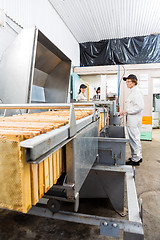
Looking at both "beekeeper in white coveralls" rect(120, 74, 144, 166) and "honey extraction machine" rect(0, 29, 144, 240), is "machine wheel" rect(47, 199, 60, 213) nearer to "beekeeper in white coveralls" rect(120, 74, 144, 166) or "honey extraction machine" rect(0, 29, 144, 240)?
"honey extraction machine" rect(0, 29, 144, 240)

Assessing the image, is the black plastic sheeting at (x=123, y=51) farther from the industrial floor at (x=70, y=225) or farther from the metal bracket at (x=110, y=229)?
the metal bracket at (x=110, y=229)

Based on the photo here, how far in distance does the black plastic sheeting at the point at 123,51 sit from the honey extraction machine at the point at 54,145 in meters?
2.75

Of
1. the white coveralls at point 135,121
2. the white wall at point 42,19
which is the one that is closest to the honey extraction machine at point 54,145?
the white coveralls at point 135,121

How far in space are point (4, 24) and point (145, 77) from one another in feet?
12.8

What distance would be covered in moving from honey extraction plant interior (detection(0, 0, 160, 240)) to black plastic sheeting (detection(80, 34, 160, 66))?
0.10ft

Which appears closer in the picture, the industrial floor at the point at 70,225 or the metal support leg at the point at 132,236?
the metal support leg at the point at 132,236

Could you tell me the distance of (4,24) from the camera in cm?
201

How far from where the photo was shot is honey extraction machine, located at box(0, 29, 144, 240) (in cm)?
53

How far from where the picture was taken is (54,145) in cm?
59

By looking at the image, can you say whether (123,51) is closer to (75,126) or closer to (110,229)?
(75,126)

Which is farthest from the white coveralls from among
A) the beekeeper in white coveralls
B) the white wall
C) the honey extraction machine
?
the white wall

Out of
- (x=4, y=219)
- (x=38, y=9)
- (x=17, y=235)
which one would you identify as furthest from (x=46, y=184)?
(x=38, y=9)

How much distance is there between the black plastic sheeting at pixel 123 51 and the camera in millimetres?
4762

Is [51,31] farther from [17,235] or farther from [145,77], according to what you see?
[17,235]
